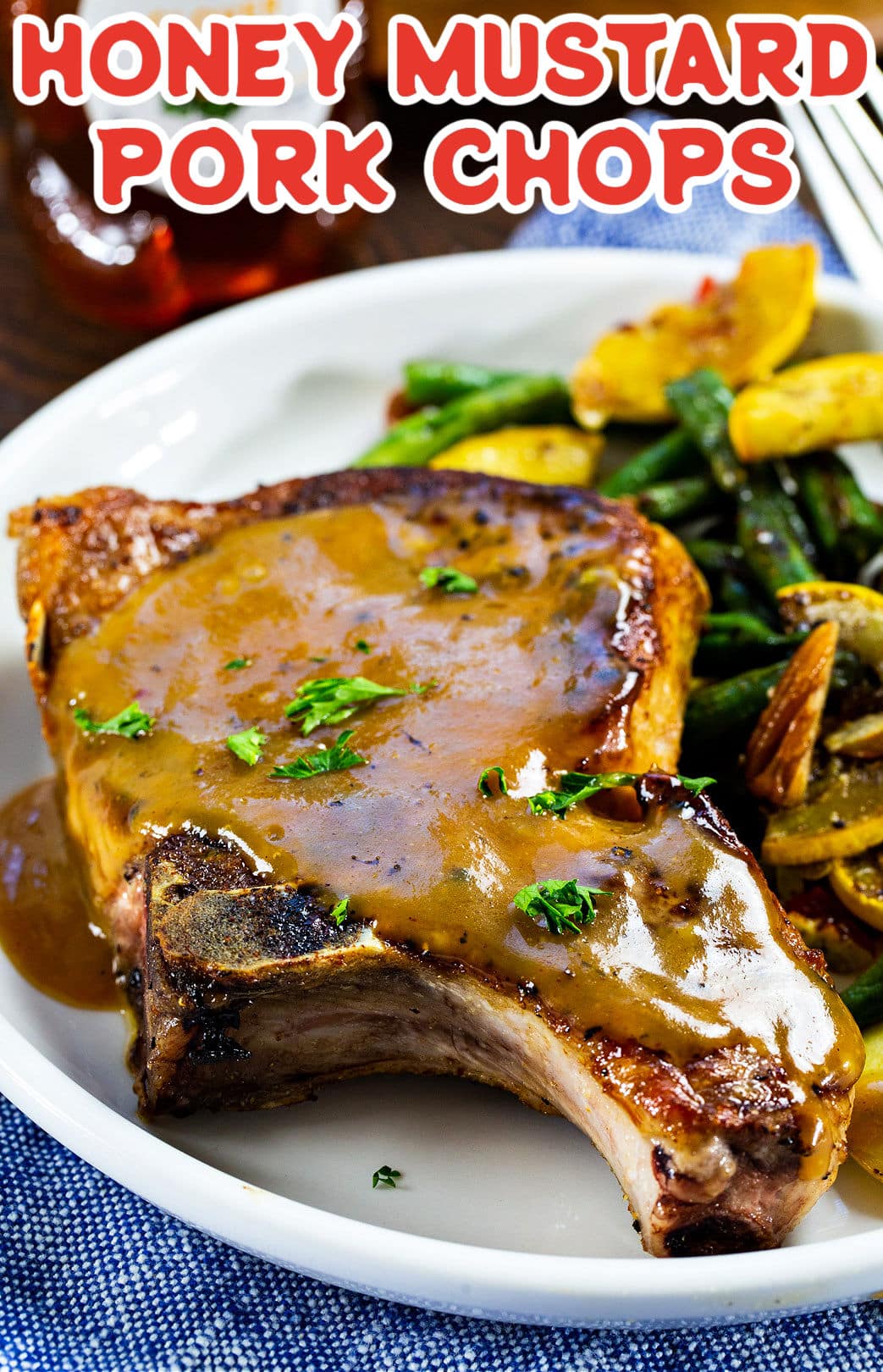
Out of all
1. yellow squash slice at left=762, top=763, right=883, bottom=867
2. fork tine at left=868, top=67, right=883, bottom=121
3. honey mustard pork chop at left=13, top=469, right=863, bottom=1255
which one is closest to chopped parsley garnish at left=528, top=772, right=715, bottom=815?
honey mustard pork chop at left=13, top=469, right=863, bottom=1255

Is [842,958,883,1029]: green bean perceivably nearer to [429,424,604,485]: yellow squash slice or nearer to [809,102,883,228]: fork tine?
[429,424,604,485]: yellow squash slice

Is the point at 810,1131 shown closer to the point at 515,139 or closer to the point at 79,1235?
the point at 79,1235

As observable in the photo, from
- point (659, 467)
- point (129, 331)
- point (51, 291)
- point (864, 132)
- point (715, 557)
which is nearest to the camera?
point (715, 557)

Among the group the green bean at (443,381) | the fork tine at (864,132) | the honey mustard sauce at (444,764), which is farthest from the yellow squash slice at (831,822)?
the fork tine at (864,132)

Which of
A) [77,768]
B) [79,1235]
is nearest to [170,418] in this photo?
[77,768]

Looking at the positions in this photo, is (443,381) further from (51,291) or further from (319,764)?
(319,764)

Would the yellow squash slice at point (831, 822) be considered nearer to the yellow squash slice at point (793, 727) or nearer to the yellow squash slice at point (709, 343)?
the yellow squash slice at point (793, 727)

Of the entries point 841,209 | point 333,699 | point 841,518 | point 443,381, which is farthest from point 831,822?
point 841,209
